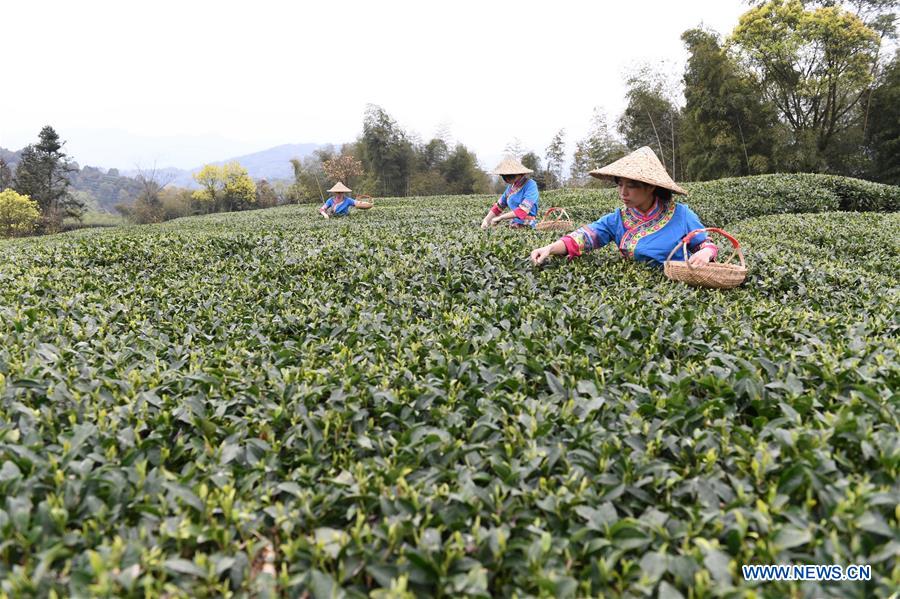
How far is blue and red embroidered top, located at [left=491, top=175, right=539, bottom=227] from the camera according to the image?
6203 mm

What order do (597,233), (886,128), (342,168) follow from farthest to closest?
(342,168) < (886,128) < (597,233)

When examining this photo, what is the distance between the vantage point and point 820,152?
24.0 metres

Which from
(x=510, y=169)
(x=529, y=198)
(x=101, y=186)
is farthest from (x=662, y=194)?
(x=101, y=186)

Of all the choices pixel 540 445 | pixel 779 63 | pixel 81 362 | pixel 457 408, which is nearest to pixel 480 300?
pixel 457 408

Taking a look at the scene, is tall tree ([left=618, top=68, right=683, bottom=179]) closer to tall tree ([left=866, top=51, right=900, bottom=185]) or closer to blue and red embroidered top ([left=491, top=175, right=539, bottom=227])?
tall tree ([left=866, top=51, right=900, bottom=185])

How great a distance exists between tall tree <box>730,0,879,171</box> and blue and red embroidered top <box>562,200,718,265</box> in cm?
2348

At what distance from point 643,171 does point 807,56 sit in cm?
2663

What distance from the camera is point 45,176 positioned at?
115 ft

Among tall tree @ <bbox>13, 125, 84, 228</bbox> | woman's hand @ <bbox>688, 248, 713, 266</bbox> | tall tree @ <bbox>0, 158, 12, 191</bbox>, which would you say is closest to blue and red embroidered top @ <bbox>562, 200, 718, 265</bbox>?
woman's hand @ <bbox>688, 248, 713, 266</bbox>

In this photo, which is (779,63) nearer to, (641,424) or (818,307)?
(818,307)

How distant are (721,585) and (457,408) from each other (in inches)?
38.8

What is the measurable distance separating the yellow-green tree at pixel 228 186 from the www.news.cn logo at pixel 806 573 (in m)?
40.7

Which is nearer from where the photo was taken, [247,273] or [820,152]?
[247,273]

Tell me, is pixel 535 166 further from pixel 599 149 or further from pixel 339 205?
pixel 339 205
